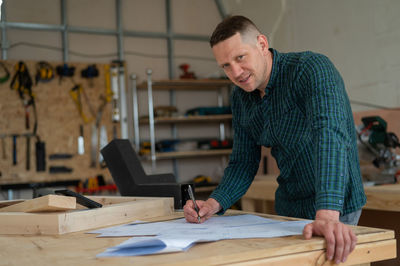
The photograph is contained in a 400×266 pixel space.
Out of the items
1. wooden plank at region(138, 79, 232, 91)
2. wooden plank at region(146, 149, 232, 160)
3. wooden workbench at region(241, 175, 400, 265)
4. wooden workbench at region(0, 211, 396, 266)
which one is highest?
wooden plank at region(138, 79, 232, 91)

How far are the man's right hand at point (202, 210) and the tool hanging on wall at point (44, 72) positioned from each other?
147 inches

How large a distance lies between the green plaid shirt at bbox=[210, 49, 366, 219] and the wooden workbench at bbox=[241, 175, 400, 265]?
2.70ft

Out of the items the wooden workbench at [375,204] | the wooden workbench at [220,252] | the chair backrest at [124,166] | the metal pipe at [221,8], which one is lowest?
the wooden workbench at [375,204]

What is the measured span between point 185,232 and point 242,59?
21.8 inches

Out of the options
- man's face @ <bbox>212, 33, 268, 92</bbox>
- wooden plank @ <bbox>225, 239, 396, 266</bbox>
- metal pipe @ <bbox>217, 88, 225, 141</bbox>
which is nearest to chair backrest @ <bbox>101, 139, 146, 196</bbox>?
man's face @ <bbox>212, 33, 268, 92</bbox>

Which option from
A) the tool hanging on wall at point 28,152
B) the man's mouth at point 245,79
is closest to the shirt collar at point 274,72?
the man's mouth at point 245,79

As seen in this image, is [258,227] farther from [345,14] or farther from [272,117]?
[345,14]

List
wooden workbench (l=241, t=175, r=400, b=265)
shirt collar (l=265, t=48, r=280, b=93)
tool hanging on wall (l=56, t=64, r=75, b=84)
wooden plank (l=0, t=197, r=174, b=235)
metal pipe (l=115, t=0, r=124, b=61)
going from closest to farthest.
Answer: wooden plank (l=0, t=197, r=174, b=235)
shirt collar (l=265, t=48, r=280, b=93)
wooden workbench (l=241, t=175, r=400, b=265)
tool hanging on wall (l=56, t=64, r=75, b=84)
metal pipe (l=115, t=0, r=124, b=61)

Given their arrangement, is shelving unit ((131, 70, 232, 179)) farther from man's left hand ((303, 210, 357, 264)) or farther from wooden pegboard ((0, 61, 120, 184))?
man's left hand ((303, 210, 357, 264))

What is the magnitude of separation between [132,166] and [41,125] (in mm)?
3274

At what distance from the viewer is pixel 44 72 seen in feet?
15.4

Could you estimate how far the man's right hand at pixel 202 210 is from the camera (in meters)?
1.29

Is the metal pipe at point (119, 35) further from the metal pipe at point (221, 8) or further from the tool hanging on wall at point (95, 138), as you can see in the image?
the metal pipe at point (221, 8)

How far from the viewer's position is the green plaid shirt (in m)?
1.21
